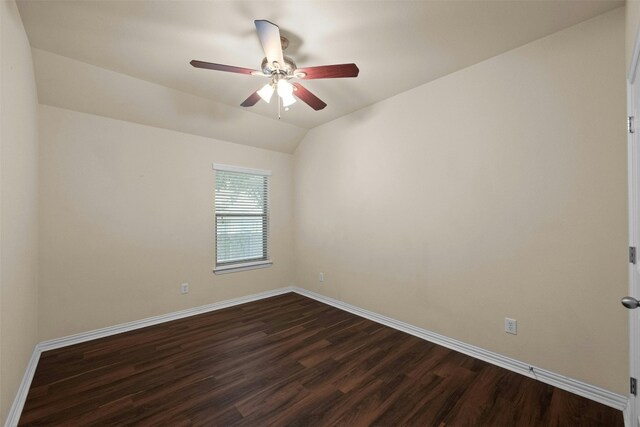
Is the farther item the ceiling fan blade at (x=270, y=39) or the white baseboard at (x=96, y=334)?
the white baseboard at (x=96, y=334)

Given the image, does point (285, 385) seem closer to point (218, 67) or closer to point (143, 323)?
point (143, 323)

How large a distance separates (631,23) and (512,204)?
1.23 m

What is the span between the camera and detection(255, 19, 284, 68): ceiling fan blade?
1.63 metres

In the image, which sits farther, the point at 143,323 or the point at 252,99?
the point at 143,323

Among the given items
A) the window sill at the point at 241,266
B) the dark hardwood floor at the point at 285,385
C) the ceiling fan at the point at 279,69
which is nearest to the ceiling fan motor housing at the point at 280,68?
the ceiling fan at the point at 279,69

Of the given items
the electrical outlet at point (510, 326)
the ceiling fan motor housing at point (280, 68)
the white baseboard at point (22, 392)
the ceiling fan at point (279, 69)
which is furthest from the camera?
the electrical outlet at point (510, 326)

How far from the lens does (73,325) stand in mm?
2709

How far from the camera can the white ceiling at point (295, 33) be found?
1765 mm

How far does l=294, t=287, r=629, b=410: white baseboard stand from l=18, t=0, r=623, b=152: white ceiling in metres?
2.56

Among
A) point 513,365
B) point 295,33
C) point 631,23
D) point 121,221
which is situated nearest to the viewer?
point 631,23

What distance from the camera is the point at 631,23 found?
4.97 ft

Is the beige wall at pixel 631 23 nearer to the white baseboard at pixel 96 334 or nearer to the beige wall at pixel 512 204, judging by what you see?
the beige wall at pixel 512 204

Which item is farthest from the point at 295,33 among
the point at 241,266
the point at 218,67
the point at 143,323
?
the point at 143,323

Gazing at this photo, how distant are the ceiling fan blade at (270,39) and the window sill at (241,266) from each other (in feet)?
9.10
